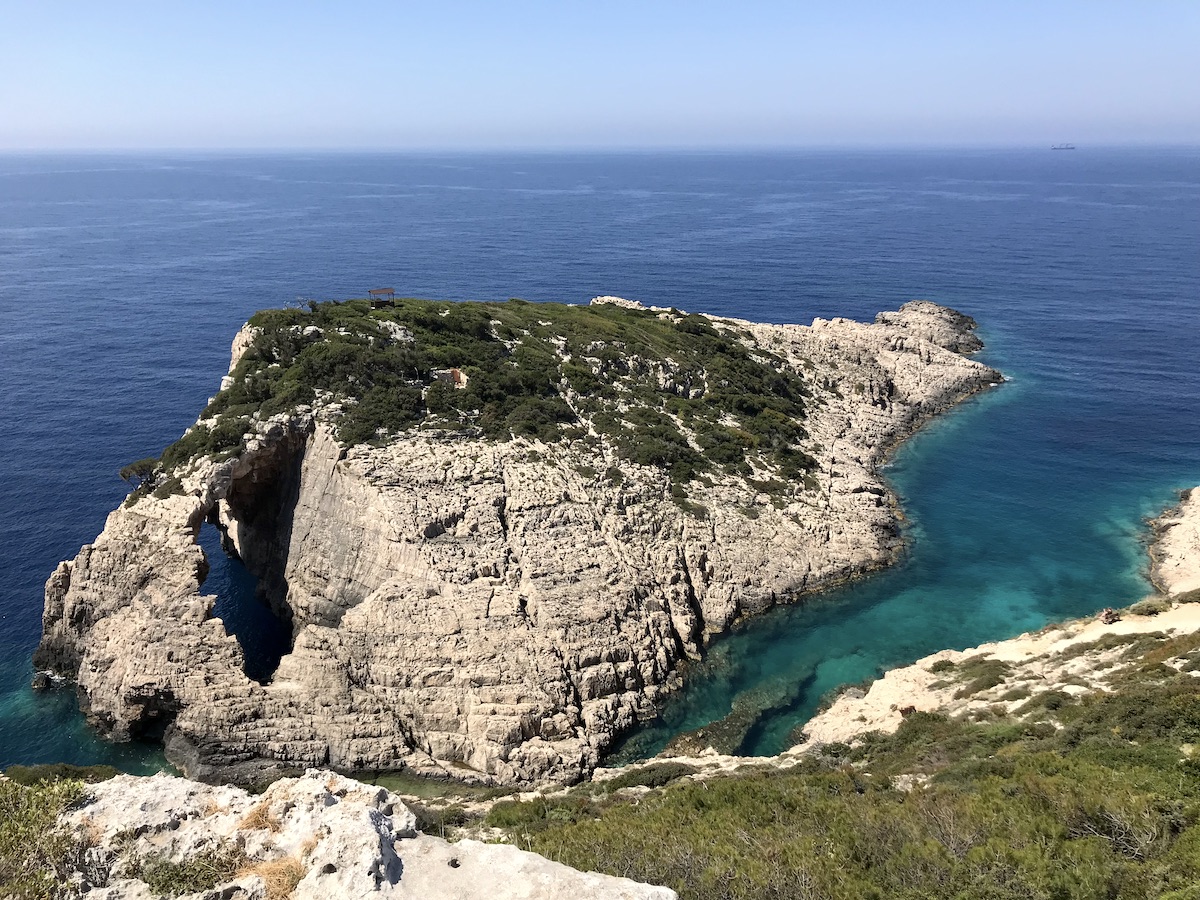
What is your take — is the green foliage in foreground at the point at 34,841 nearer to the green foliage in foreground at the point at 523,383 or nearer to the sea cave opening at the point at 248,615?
the sea cave opening at the point at 248,615

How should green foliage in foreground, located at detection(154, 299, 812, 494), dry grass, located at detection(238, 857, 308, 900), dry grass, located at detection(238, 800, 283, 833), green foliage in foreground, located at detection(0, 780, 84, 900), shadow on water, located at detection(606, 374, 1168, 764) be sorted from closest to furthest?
green foliage in foreground, located at detection(0, 780, 84, 900)
dry grass, located at detection(238, 857, 308, 900)
dry grass, located at detection(238, 800, 283, 833)
shadow on water, located at detection(606, 374, 1168, 764)
green foliage in foreground, located at detection(154, 299, 812, 494)

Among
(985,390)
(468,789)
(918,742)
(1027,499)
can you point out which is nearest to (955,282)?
(985,390)

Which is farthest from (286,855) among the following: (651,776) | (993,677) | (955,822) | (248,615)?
(248,615)

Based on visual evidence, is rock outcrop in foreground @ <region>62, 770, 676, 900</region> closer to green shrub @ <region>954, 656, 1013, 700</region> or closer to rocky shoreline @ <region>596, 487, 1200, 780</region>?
rocky shoreline @ <region>596, 487, 1200, 780</region>

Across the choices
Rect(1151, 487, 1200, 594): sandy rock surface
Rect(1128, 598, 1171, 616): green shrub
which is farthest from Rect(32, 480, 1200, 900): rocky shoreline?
Rect(1151, 487, 1200, 594): sandy rock surface

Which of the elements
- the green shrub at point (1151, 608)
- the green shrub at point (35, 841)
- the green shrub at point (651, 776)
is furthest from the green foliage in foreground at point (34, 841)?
the green shrub at point (1151, 608)
